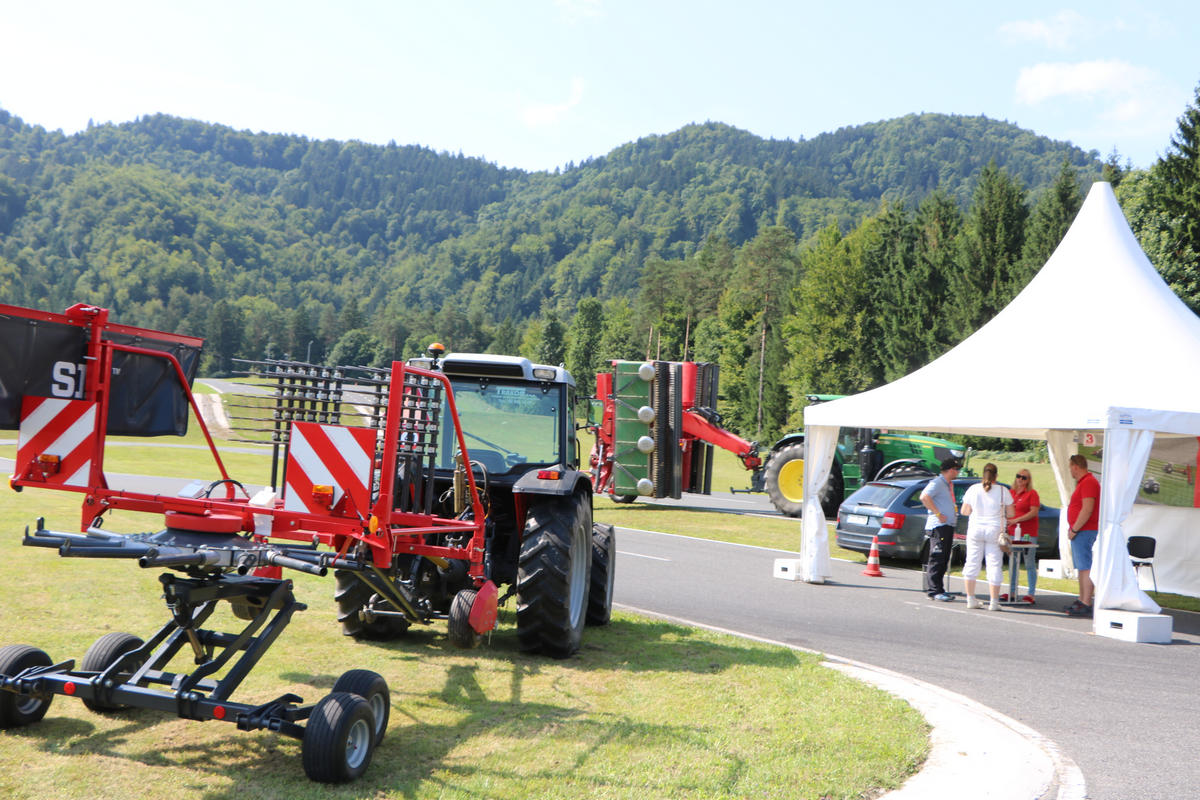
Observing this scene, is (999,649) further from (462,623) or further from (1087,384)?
(462,623)

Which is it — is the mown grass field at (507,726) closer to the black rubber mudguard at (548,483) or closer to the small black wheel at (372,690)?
the small black wheel at (372,690)

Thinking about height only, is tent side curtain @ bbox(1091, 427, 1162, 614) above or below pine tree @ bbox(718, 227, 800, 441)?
below

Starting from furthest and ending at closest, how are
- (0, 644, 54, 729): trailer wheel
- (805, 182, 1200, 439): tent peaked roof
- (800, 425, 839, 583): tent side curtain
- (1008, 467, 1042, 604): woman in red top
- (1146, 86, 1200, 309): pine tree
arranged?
1. (1146, 86, 1200, 309): pine tree
2. (800, 425, 839, 583): tent side curtain
3. (1008, 467, 1042, 604): woman in red top
4. (805, 182, 1200, 439): tent peaked roof
5. (0, 644, 54, 729): trailer wheel

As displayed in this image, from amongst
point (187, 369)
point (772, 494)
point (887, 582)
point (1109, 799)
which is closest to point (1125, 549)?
point (887, 582)

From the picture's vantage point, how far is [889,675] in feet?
26.3

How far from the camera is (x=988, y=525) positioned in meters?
11.6

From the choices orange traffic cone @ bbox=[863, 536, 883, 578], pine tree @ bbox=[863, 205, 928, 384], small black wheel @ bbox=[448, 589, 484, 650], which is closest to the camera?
small black wheel @ bbox=[448, 589, 484, 650]

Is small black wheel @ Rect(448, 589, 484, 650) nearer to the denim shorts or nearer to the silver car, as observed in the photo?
the denim shorts

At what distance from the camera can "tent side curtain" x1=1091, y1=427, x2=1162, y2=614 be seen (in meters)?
10.7

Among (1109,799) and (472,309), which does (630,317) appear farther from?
(1109,799)

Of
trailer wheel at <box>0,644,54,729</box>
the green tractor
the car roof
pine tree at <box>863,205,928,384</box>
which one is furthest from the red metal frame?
pine tree at <box>863,205,928,384</box>

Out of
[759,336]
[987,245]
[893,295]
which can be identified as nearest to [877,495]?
Result: [987,245]

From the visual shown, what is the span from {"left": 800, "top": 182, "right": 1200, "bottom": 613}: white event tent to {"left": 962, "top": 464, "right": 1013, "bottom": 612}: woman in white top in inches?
32.3

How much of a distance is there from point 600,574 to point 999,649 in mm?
4038
